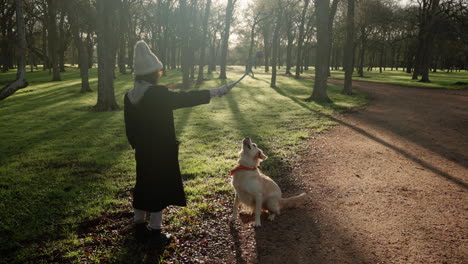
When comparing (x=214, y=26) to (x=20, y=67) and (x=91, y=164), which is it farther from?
(x=20, y=67)

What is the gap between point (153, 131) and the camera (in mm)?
3895

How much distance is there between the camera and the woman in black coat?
151 inches

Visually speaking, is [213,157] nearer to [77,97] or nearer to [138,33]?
[77,97]

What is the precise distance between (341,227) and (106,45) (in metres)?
15.1

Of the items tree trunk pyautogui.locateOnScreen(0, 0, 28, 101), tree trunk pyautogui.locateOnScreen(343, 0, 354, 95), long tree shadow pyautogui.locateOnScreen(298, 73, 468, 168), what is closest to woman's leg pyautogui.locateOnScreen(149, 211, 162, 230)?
tree trunk pyautogui.locateOnScreen(0, 0, 28, 101)

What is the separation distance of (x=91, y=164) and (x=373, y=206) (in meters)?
7.02

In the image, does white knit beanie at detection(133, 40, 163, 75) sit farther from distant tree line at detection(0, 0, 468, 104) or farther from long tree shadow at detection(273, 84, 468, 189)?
long tree shadow at detection(273, 84, 468, 189)

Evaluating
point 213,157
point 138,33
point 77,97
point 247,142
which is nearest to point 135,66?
point 247,142

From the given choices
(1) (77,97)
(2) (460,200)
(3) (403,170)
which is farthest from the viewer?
(1) (77,97)

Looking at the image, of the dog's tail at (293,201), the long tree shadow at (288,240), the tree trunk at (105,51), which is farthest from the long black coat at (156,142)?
the tree trunk at (105,51)

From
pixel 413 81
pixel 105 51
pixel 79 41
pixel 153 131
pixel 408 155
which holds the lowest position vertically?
pixel 408 155

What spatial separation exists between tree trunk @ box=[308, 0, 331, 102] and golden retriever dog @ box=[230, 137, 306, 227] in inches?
574

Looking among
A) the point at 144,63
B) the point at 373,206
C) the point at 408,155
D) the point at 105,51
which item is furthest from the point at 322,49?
the point at 144,63

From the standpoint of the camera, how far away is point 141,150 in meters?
3.99
